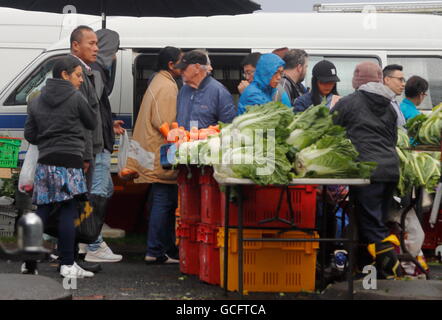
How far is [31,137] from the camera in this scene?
373 inches

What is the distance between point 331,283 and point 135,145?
2.89 m

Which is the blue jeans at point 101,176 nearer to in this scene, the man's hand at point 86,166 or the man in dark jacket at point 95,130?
the man in dark jacket at point 95,130

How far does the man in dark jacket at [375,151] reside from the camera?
9.09 m

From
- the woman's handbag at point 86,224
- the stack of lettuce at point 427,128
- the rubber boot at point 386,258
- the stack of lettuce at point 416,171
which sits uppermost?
the stack of lettuce at point 427,128

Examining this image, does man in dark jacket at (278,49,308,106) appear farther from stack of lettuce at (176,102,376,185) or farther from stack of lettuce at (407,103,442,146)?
stack of lettuce at (176,102,376,185)

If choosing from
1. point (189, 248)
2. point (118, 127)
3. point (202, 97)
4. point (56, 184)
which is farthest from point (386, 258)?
point (118, 127)

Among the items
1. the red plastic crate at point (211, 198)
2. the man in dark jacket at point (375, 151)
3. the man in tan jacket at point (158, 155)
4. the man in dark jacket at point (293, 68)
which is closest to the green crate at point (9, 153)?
the man in tan jacket at point (158, 155)

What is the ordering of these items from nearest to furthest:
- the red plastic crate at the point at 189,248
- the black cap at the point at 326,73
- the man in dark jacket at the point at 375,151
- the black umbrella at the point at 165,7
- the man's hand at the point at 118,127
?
1. the man in dark jacket at the point at 375,151
2. the red plastic crate at the point at 189,248
3. the black cap at the point at 326,73
4. the man's hand at the point at 118,127
5. the black umbrella at the point at 165,7

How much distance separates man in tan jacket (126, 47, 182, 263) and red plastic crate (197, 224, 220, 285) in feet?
5.02

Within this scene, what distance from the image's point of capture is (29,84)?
42.7 ft

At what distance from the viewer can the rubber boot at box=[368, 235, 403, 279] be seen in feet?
30.4

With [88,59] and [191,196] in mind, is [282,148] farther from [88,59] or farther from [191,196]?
[88,59]

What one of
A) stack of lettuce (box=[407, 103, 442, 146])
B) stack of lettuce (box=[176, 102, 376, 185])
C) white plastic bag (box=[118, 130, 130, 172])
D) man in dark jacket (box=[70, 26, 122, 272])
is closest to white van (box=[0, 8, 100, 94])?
white plastic bag (box=[118, 130, 130, 172])
